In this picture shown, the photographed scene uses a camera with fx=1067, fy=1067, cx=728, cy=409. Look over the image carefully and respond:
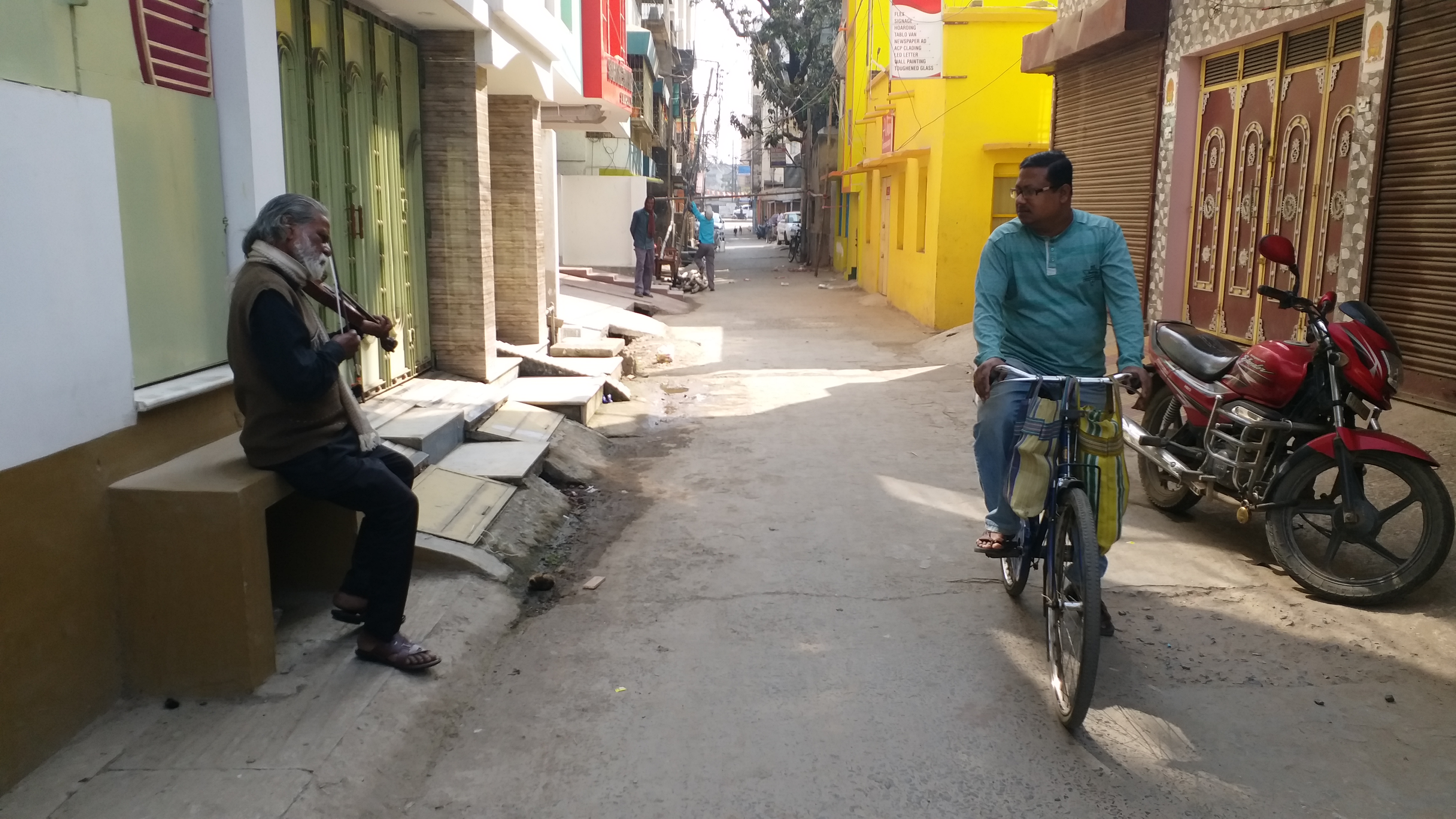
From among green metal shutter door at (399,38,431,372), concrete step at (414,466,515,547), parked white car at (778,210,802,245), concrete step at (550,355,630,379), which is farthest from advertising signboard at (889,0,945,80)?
parked white car at (778,210,802,245)

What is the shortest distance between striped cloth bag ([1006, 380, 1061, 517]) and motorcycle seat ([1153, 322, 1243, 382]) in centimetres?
198

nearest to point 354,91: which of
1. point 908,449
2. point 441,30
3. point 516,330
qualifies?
point 441,30

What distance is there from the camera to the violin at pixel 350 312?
12.0 feet

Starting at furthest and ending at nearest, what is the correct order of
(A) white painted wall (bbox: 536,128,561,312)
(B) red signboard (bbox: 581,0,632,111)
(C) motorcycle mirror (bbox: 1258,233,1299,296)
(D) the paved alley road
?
(B) red signboard (bbox: 581,0,632,111) → (A) white painted wall (bbox: 536,128,561,312) → (C) motorcycle mirror (bbox: 1258,233,1299,296) → (D) the paved alley road

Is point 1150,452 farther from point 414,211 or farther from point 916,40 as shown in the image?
point 916,40

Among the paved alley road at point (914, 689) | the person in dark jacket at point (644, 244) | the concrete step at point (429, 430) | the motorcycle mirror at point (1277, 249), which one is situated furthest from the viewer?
the person in dark jacket at point (644, 244)

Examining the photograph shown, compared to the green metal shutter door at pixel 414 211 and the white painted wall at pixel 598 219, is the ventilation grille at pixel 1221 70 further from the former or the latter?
the white painted wall at pixel 598 219

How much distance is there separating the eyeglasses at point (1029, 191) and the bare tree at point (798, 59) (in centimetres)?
2903

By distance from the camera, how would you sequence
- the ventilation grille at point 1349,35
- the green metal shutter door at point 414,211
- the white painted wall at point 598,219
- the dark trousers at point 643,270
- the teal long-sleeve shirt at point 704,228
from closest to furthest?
the ventilation grille at point 1349,35, the green metal shutter door at point 414,211, the dark trousers at point 643,270, the teal long-sleeve shirt at point 704,228, the white painted wall at point 598,219

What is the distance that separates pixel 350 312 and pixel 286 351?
0.36 metres

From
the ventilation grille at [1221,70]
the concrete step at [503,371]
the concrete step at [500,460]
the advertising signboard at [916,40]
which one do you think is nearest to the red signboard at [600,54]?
the advertising signboard at [916,40]

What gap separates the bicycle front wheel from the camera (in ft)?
10.9

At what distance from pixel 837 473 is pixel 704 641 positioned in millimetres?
3055

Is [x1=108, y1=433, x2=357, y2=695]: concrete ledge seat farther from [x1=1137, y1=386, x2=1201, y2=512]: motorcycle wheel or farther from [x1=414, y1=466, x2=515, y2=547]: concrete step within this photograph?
[x1=1137, y1=386, x2=1201, y2=512]: motorcycle wheel
